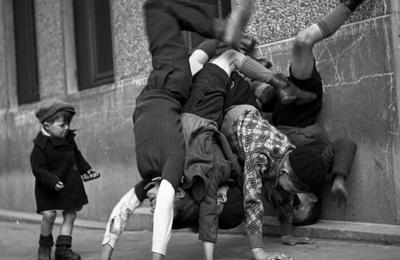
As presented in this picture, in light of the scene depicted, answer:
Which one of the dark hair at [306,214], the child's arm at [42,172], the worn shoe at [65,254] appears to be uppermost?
the child's arm at [42,172]

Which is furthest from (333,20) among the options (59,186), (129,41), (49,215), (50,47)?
(50,47)

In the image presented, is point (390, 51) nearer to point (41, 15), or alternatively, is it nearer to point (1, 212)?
point (41, 15)

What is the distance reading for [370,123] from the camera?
509 centimetres

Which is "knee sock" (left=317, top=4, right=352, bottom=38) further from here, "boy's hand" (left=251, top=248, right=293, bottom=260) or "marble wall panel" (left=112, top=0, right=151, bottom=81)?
"marble wall panel" (left=112, top=0, right=151, bottom=81)

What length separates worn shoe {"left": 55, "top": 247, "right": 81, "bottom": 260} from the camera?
5.71m

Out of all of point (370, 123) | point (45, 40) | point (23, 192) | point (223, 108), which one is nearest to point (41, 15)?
point (45, 40)

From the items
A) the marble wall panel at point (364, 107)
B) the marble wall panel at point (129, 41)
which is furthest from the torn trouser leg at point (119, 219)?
the marble wall panel at point (129, 41)

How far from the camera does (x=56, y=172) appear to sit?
5844mm

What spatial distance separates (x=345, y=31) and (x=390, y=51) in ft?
1.56

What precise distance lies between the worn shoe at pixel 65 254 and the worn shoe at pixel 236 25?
224 cm

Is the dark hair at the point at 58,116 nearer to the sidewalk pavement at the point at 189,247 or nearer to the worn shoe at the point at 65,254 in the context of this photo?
the worn shoe at the point at 65,254

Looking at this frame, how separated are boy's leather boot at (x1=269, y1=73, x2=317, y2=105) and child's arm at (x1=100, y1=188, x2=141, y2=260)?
133cm

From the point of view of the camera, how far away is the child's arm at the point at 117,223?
459 cm

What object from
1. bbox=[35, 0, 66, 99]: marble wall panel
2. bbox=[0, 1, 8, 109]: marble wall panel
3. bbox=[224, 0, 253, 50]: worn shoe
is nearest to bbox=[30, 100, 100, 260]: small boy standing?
bbox=[224, 0, 253, 50]: worn shoe
